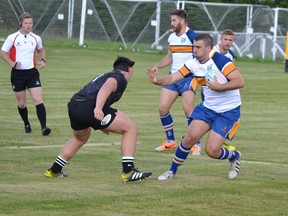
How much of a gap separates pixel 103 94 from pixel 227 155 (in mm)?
2042

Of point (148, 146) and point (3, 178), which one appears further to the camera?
point (148, 146)

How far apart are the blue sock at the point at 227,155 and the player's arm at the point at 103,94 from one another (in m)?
1.80

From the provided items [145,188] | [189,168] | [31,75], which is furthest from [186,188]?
[31,75]

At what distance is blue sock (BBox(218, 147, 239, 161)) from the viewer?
11.6 metres

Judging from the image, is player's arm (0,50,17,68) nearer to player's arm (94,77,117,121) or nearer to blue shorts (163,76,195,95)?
blue shorts (163,76,195,95)

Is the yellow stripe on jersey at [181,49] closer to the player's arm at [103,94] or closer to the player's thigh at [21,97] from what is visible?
the player's thigh at [21,97]

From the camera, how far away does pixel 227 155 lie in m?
11.7

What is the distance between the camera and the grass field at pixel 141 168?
31.4 ft

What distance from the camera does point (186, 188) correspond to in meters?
10.8

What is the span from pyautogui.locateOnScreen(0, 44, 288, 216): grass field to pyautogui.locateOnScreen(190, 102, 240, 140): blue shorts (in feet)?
2.06

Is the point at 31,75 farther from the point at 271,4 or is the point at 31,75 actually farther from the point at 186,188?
the point at 271,4

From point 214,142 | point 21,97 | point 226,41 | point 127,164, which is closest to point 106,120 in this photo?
point 127,164

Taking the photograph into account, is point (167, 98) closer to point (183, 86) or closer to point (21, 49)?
point (183, 86)

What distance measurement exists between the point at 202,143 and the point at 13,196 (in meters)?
6.14
